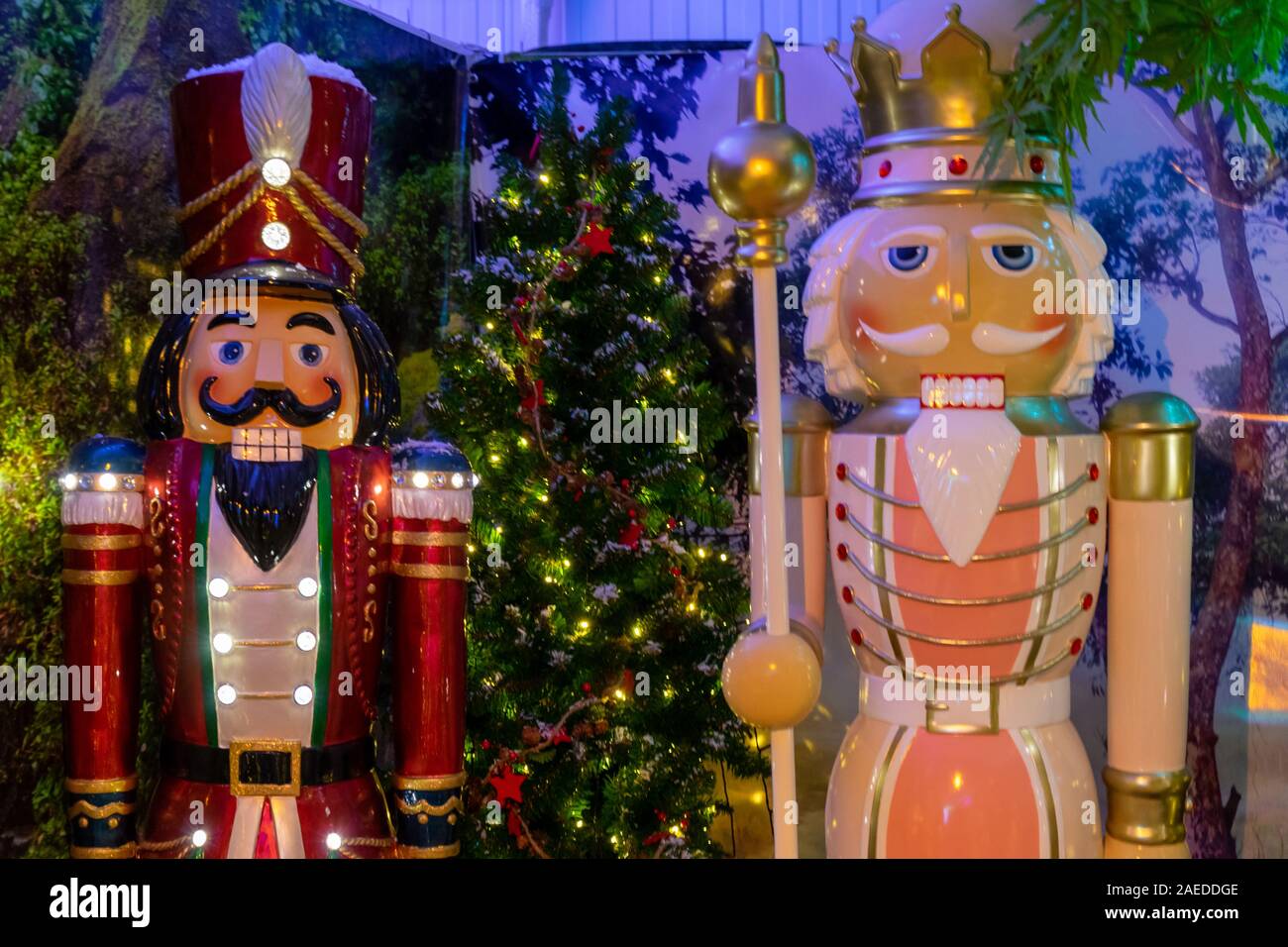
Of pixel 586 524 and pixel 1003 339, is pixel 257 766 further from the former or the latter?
pixel 1003 339

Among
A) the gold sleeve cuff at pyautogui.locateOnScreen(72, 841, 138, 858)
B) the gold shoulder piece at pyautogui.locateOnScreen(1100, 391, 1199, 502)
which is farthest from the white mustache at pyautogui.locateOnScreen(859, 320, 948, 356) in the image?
the gold sleeve cuff at pyautogui.locateOnScreen(72, 841, 138, 858)

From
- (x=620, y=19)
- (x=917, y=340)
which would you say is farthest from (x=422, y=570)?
(x=620, y=19)

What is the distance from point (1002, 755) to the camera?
2861 millimetres

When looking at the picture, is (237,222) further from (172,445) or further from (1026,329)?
(1026,329)

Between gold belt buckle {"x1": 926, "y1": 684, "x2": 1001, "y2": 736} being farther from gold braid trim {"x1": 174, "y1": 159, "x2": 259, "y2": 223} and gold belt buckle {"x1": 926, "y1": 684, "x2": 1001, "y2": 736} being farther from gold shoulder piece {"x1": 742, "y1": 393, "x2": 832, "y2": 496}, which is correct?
gold braid trim {"x1": 174, "y1": 159, "x2": 259, "y2": 223}

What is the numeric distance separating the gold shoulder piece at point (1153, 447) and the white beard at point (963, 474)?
10.1 inches

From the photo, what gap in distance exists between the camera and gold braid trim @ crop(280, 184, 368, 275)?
298 centimetres

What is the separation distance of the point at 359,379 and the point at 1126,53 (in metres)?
1.72

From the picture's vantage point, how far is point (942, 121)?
2.88 metres

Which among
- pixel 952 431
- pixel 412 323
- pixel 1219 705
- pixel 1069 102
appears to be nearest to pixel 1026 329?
pixel 952 431

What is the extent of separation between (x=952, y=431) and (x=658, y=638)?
99 cm

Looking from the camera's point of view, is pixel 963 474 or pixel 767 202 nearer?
pixel 767 202

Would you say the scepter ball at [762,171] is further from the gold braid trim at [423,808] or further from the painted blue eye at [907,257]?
the gold braid trim at [423,808]

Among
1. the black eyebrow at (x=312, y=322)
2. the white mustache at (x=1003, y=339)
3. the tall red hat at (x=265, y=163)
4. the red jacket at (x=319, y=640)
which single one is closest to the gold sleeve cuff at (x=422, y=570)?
the red jacket at (x=319, y=640)
